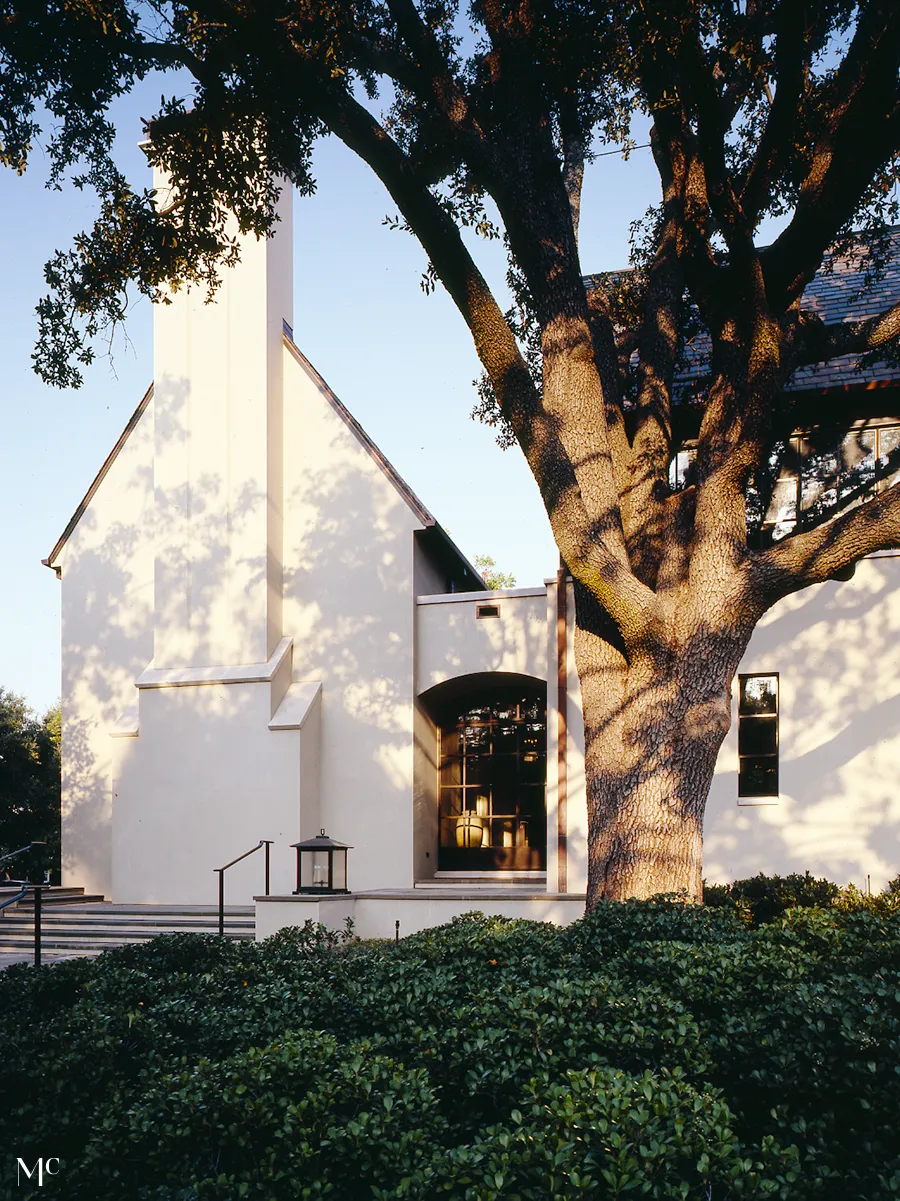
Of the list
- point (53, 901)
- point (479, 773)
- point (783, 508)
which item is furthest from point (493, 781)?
point (53, 901)

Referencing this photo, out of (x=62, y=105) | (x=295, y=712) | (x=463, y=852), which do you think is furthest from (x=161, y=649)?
(x=62, y=105)

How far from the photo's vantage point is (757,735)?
1389cm

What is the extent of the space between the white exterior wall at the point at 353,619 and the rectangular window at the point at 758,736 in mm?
5118

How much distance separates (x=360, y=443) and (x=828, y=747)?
27.8 feet

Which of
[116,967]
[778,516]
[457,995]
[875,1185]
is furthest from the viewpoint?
[778,516]

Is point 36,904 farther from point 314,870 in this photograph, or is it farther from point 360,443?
point 360,443

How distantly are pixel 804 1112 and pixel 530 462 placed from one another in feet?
16.4

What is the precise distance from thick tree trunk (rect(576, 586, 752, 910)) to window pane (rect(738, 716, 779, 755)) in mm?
6113

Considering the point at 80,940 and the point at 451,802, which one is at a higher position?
the point at 451,802

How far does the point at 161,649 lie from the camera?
1758cm

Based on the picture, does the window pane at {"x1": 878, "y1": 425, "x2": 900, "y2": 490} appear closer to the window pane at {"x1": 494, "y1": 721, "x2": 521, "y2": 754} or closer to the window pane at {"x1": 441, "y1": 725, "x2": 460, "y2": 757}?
the window pane at {"x1": 494, "y1": 721, "x2": 521, "y2": 754}

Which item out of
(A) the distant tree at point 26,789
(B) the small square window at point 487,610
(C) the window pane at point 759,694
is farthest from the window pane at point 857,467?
(A) the distant tree at point 26,789

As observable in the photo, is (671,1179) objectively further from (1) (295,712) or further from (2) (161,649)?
(2) (161,649)

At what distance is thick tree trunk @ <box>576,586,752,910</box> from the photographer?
7.67 meters
